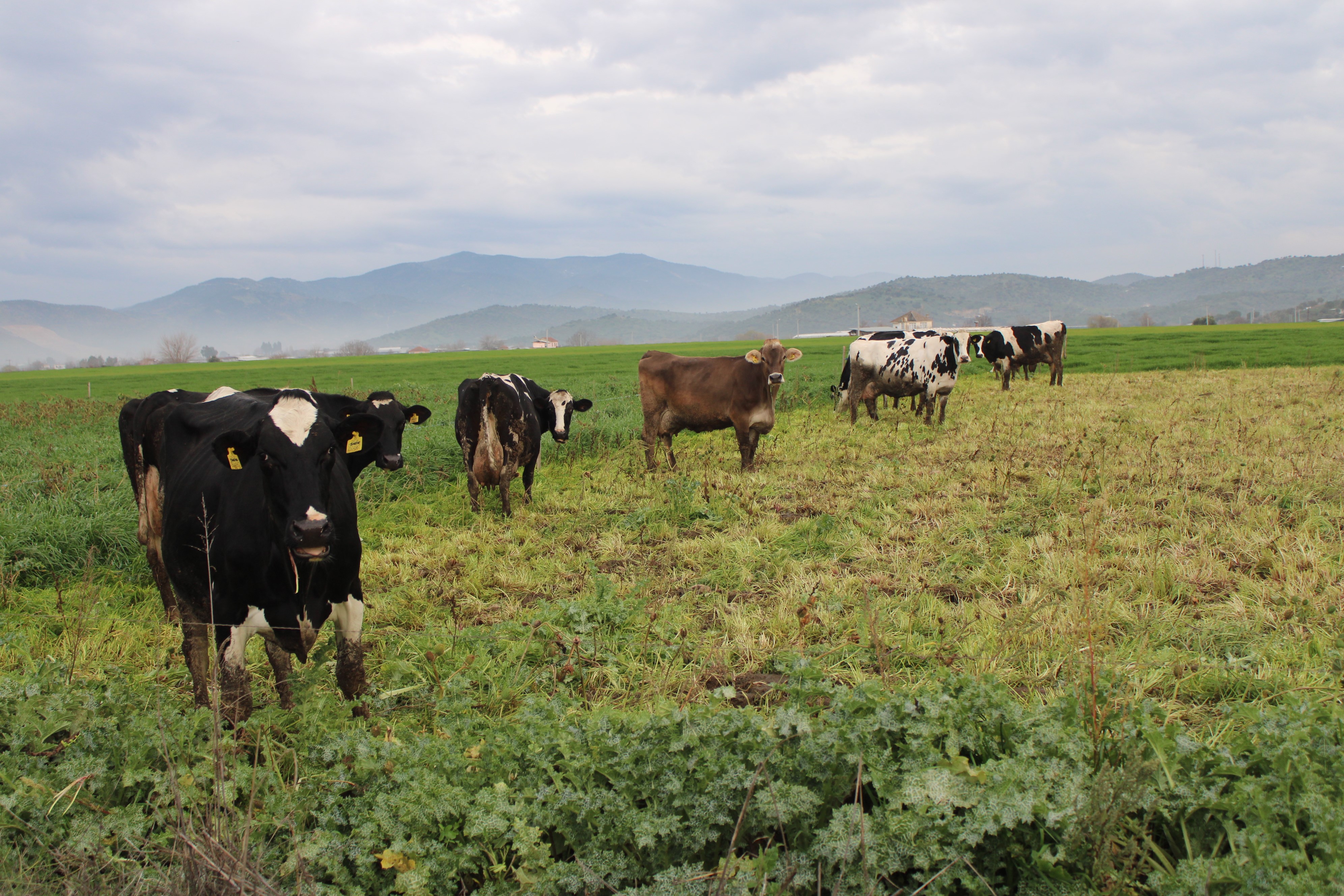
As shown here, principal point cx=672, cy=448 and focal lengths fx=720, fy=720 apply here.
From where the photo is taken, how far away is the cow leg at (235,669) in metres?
3.74

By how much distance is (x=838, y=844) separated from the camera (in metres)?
2.35

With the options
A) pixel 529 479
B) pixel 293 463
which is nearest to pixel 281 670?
pixel 293 463

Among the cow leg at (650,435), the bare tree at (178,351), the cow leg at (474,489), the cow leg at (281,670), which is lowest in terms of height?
the cow leg at (281,670)

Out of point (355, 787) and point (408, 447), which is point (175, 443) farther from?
point (408, 447)

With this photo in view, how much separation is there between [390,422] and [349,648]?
3997mm

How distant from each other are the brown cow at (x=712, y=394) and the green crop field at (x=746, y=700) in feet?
5.57

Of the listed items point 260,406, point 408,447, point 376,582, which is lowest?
point 376,582

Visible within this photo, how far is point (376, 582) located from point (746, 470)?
5.54 m

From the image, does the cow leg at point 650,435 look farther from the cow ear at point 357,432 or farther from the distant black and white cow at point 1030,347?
the distant black and white cow at point 1030,347

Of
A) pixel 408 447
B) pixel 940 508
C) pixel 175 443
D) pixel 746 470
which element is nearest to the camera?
pixel 175 443

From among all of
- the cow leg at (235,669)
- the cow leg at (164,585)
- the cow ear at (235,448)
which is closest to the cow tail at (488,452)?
the cow leg at (164,585)

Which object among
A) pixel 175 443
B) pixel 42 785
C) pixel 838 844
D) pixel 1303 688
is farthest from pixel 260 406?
pixel 1303 688

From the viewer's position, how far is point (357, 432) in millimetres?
4254

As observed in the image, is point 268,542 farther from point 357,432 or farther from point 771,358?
point 771,358
